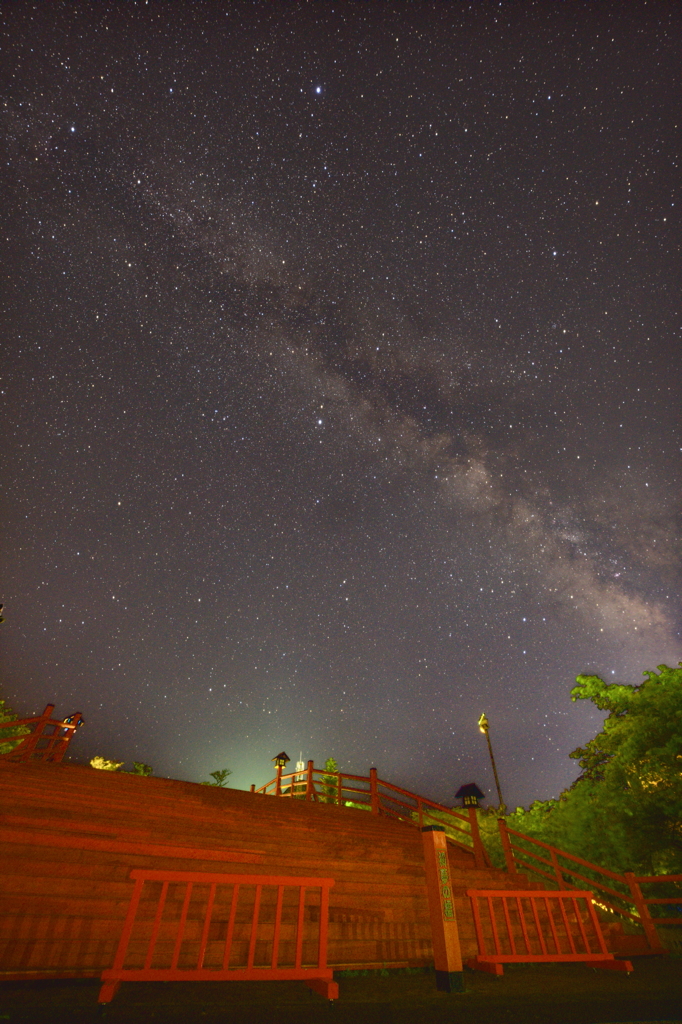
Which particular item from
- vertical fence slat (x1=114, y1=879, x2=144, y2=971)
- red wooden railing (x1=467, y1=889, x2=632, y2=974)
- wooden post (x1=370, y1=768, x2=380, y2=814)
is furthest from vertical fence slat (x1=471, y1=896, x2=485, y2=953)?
wooden post (x1=370, y1=768, x2=380, y2=814)

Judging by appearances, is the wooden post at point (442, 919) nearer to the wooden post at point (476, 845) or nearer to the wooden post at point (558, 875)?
the wooden post at point (558, 875)

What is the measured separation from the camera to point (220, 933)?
4695 millimetres

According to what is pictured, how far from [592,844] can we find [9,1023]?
1457 cm

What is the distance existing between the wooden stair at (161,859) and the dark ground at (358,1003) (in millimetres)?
385

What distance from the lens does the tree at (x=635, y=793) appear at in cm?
1149

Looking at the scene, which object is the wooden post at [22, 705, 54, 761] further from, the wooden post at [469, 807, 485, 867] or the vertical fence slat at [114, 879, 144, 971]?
the wooden post at [469, 807, 485, 867]

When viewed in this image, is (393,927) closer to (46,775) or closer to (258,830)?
(258,830)

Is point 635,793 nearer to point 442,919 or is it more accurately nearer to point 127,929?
point 442,919

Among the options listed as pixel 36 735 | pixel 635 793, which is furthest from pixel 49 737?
pixel 635 793

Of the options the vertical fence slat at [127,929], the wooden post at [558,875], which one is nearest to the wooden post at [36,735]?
the vertical fence slat at [127,929]

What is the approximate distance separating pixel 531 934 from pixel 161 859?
5.47m

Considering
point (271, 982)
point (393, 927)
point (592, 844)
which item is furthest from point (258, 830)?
point (592, 844)

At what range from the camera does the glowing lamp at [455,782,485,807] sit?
1011cm

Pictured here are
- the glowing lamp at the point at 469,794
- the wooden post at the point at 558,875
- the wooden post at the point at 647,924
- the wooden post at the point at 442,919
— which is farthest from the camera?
the glowing lamp at the point at 469,794
